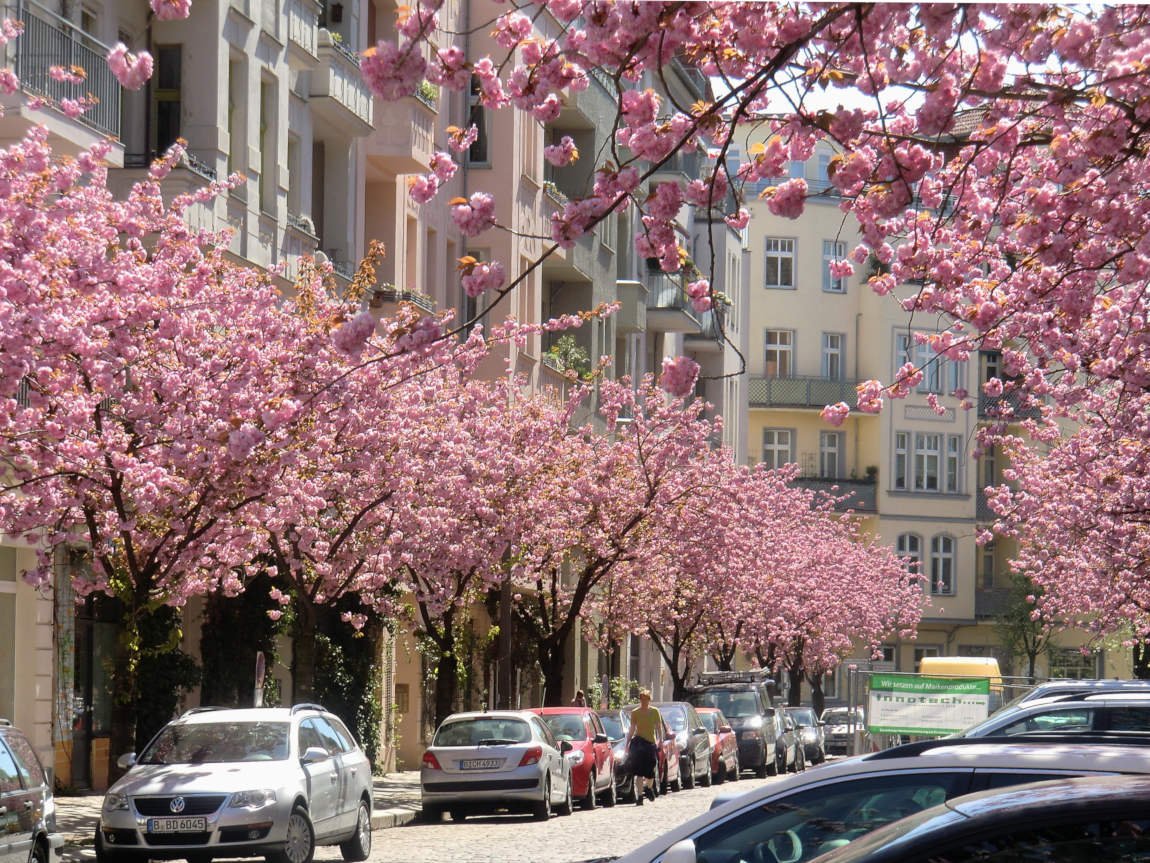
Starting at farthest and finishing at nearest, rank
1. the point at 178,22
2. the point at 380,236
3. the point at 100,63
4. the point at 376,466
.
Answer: the point at 380,236, the point at 178,22, the point at 376,466, the point at 100,63

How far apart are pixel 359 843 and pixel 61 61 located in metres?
9.60

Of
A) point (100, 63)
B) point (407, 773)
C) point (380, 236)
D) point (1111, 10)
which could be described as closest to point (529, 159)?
point (380, 236)

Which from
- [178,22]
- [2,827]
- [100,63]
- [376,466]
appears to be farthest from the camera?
[178,22]

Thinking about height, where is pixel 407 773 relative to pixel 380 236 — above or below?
below

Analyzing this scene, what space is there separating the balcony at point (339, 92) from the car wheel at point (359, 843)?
52.6 feet

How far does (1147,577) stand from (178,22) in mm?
17305

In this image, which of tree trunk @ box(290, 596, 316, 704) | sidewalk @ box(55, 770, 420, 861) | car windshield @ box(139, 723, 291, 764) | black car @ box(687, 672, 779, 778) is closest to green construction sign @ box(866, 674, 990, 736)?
sidewalk @ box(55, 770, 420, 861)

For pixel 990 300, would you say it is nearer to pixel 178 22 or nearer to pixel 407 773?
pixel 178 22

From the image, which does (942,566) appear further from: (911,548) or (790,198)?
(790,198)

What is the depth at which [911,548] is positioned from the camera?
87188 millimetres

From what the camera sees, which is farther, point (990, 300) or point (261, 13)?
point (261, 13)

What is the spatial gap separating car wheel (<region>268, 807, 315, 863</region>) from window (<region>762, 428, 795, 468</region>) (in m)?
67.5

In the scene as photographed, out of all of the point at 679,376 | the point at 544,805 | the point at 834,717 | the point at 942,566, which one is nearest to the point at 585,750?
the point at 544,805

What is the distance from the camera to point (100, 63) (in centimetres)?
2586
